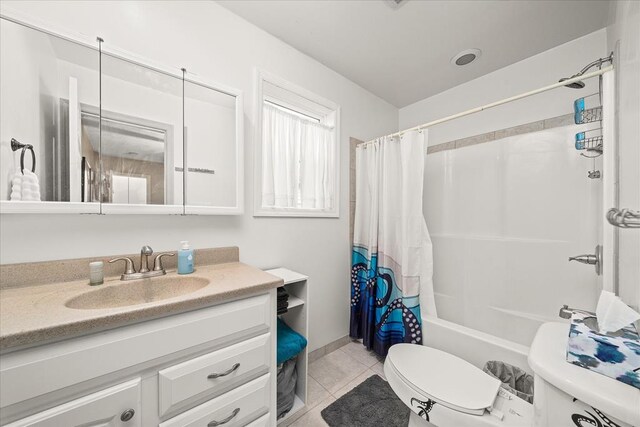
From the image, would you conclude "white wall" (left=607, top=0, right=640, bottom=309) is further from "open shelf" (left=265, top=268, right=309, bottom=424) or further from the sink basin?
the sink basin

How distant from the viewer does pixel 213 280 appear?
1.01m

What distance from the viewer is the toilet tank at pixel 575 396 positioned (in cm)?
49

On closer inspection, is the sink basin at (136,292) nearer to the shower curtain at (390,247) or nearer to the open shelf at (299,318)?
the open shelf at (299,318)

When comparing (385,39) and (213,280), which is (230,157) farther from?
(385,39)

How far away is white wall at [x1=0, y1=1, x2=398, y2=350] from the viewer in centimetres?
94

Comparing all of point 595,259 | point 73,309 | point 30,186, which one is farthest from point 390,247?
point 30,186

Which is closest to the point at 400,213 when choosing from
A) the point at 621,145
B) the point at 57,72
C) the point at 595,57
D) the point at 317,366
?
the point at 621,145

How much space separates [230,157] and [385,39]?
4.45ft

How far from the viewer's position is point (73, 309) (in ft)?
2.28

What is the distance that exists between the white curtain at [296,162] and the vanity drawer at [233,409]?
1020mm

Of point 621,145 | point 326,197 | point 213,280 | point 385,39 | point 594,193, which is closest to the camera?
point 621,145

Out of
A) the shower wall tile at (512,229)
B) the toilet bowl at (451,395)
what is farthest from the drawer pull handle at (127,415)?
the shower wall tile at (512,229)

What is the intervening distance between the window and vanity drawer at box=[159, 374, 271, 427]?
36.2 inches

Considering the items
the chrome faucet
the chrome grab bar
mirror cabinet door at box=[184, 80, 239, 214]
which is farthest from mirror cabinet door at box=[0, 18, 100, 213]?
the chrome grab bar
